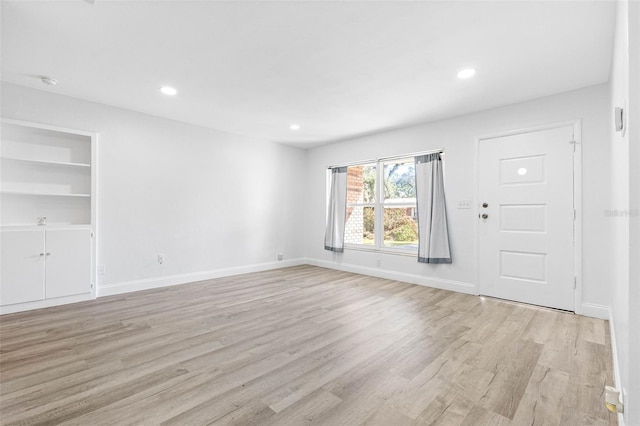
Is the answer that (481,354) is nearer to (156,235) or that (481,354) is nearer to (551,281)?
(551,281)

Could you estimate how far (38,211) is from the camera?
Answer: 3.45 m

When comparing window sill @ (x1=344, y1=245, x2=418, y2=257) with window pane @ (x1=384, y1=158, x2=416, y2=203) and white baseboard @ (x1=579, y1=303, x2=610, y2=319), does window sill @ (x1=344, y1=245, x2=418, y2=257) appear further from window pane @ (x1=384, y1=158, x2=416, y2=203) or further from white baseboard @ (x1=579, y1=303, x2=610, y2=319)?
white baseboard @ (x1=579, y1=303, x2=610, y2=319)

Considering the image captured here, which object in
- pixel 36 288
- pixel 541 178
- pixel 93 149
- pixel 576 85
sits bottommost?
pixel 36 288

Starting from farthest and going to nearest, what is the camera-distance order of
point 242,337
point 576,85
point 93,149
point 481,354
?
1. point 93,149
2. point 576,85
3. point 242,337
4. point 481,354

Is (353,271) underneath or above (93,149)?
underneath

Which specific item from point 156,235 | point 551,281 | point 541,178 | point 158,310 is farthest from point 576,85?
point 156,235

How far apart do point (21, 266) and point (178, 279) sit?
1.73 metres

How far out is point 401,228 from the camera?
4906 mm

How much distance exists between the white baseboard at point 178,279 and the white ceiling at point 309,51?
7.88ft

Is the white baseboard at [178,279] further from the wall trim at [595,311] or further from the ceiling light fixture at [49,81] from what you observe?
the wall trim at [595,311]

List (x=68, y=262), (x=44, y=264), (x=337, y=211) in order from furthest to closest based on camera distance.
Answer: (x=337, y=211)
(x=68, y=262)
(x=44, y=264)

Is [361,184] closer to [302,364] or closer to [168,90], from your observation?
[168,90]

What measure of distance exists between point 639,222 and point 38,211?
201 inches

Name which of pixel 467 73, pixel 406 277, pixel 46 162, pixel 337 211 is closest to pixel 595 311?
pixel 406 277
